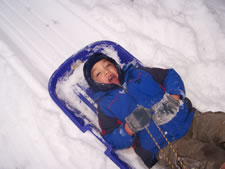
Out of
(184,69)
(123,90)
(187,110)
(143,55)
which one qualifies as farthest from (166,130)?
(143,55)

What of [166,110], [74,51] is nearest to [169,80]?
[166,110]

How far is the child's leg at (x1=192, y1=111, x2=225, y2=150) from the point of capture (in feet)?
4.19

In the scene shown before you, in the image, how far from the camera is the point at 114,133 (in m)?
1.38

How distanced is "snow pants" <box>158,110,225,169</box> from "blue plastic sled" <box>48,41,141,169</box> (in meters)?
0.42

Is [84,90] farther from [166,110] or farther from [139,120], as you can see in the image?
[166,110]

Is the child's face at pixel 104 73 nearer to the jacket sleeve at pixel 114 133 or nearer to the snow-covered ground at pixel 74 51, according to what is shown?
the jacket sleeve at pixel 114 133

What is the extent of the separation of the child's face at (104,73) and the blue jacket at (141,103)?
0.09m

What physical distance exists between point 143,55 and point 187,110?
82 cm

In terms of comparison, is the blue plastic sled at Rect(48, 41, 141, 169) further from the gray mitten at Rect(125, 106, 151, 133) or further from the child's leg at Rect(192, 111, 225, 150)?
the child's leg at Rect(192, 111, 225, 150)

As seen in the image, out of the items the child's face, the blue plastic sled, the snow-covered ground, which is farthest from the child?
the snow-covered ground

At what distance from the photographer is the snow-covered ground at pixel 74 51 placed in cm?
158

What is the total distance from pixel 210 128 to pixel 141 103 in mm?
511

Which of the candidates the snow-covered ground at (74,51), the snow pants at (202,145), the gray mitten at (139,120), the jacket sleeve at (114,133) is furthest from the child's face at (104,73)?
the snow pants at (202,145)

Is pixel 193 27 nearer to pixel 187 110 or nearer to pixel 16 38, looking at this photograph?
pixel 187 110
